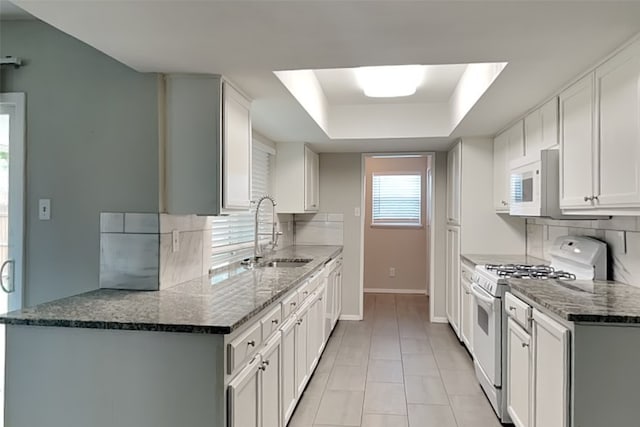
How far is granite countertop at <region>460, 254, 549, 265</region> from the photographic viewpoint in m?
3.60

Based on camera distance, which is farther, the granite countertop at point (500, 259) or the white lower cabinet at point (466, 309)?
the white lower cabinet at point (466, 309)

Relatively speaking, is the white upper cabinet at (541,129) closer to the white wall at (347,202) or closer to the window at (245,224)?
the window at (245,224)

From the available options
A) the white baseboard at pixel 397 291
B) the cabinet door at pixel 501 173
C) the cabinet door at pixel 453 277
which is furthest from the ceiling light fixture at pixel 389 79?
the white baseboard at pixel 397 291

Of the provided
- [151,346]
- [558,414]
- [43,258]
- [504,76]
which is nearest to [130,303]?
[151,346]

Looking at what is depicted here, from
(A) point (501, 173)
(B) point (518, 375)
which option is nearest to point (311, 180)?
(A) point (501, 173)

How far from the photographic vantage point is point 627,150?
194cm

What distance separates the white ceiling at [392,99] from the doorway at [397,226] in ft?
9.04

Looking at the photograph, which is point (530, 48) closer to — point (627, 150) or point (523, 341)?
point (627, 150)

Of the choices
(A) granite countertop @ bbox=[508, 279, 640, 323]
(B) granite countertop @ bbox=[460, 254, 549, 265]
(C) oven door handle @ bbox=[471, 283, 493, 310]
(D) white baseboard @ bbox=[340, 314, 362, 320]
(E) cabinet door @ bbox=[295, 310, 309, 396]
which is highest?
(B) granite countertop @ bbox=[460, 254, 549, 265]

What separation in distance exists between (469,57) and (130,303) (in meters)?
1.99

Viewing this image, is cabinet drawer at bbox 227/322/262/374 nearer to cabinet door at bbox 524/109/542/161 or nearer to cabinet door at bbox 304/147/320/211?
cabinet door at bbox 524/109/542/161

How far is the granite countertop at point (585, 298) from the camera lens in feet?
5.71

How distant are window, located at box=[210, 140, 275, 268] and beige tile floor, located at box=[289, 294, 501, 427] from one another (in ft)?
3.92

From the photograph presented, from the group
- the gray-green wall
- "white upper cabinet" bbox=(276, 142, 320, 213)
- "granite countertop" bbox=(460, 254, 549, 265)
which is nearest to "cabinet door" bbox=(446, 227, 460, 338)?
"granite countertop" bbox=(460, 254, 549, 265)
